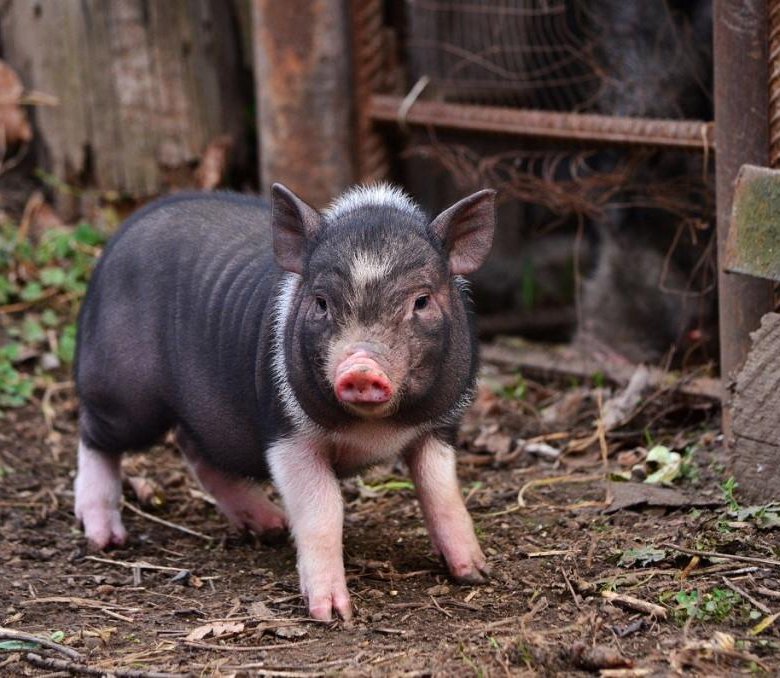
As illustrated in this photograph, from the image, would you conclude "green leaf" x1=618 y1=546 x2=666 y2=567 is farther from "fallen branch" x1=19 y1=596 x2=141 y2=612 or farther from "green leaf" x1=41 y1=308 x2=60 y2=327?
"green leaf" x1=41 y1=308 x2=60 y2=327

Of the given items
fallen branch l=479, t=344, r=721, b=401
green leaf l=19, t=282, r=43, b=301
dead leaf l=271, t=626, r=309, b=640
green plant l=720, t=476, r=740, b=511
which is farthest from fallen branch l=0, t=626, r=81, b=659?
green leaf l=19, t=282, r=43, b=301

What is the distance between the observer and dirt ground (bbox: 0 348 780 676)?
12.6 ft

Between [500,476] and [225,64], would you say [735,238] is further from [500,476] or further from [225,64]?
[225,64]

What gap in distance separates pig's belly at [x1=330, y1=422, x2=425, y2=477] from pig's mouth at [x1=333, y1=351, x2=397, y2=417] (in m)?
0.46

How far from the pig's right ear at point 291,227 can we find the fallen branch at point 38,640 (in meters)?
1.43

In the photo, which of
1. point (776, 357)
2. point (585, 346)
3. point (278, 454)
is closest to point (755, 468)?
point (776, 357)

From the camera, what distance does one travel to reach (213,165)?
7980mm

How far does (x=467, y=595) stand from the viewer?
14.5ft

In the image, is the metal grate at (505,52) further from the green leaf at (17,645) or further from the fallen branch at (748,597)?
the green leaf at (17,645)

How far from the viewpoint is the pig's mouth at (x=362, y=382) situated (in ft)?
12.6

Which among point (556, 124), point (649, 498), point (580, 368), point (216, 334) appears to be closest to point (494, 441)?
Answer: point (580, 368)

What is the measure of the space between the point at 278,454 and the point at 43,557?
121cm

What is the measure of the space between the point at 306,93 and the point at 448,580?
3.60 meters

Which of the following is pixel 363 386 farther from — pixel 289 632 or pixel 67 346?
pixel 67 346
